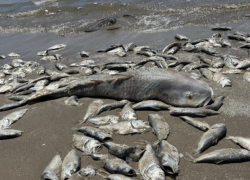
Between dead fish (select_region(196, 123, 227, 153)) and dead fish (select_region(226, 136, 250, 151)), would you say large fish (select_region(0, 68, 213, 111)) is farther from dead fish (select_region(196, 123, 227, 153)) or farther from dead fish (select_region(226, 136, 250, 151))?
dead fish (select_region(226, 136, 250, 151))

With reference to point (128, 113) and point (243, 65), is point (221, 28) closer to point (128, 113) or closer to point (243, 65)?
point (243, 65)

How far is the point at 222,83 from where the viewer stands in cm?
667

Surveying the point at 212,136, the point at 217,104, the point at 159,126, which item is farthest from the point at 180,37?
the point at 212,136

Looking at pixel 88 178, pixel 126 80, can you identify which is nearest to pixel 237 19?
pixel 126 80

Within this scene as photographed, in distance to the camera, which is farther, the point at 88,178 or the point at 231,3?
the point at 231,3

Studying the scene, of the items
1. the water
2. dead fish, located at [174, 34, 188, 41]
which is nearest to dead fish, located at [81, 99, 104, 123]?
dead fish, located at [174, 34, 188, 41]

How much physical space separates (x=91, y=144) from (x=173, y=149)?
4.42ft

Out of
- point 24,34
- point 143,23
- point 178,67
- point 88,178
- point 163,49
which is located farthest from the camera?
point 24,34

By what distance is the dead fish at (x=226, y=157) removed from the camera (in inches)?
169

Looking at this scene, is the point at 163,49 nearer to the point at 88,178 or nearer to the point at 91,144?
the point at 91,144

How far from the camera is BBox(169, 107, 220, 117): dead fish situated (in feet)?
17.8

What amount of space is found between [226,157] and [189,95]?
1659mm

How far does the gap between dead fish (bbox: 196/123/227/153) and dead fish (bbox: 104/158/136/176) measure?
1163 mm

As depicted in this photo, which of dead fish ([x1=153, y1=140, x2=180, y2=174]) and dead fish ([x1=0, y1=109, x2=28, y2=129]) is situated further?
dead fish ([x1=0, y1=109, x2=28, y2=129])
